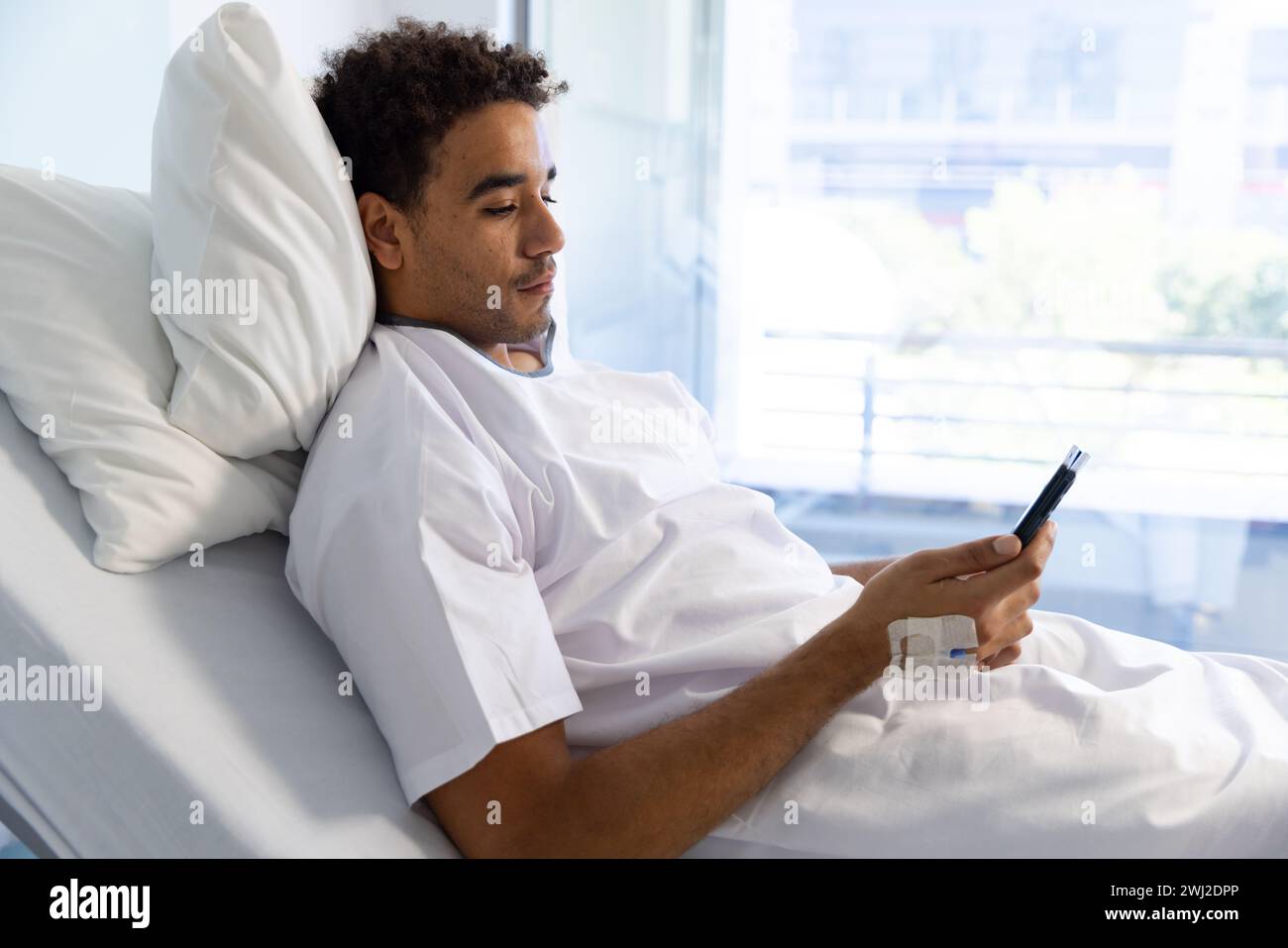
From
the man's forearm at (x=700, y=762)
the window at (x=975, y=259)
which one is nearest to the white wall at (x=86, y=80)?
the window at (x=975, y=259)

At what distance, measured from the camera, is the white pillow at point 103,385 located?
948mm

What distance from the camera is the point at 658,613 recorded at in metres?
1.08

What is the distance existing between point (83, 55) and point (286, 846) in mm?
1311

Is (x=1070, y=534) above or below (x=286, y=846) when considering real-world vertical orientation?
below

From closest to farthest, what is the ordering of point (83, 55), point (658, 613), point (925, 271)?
point (658, 613)
point (83, 55)
point (925, 271)

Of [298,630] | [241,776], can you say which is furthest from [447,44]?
[241,776]

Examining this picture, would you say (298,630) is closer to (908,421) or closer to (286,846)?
(286,846)

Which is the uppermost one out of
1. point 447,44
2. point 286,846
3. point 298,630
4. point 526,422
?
point 447,44

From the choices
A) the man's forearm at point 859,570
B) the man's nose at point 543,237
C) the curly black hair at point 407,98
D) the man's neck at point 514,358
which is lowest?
the man's forearm at point 859,570

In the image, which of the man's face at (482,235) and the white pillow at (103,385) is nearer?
the white pillow at (103,385)

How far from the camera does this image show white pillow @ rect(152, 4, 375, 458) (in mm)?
989

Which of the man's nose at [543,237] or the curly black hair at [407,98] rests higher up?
the curly black hair at [407,98]

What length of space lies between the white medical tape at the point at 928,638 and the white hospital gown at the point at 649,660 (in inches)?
2.1

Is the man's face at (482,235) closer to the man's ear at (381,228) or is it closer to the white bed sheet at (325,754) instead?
the man's ear at (381,228)
